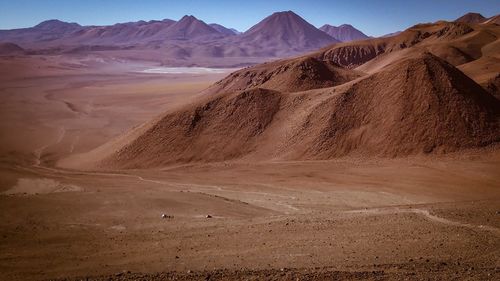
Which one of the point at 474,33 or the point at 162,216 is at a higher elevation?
the point at 474,33

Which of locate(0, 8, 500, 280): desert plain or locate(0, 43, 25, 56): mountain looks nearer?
locate(0, 8, 500, 280): desert plain

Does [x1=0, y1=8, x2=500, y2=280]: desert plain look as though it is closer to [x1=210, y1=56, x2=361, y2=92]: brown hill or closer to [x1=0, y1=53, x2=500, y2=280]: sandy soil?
[x1=0, y1=53, x2=500, y2=280]: sandy soil

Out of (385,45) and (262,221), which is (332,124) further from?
(385,45)

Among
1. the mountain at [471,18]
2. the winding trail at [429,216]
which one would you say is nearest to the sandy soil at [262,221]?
the winding trail at [429,216]

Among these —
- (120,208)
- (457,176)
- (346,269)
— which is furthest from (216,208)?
(457,176)

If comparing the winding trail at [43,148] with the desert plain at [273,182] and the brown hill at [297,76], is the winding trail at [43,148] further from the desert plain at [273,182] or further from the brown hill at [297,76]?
the brown hill at [297,76]

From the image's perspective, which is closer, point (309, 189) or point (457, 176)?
point (309, 189)

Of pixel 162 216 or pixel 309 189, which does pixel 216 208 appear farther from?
pixel 309 189

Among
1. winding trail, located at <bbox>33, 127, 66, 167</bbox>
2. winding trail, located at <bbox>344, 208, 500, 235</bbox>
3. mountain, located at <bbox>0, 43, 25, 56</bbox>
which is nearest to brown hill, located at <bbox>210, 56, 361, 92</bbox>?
winding trail, located at <bbox>33, 127, 66, 167</bbox>
